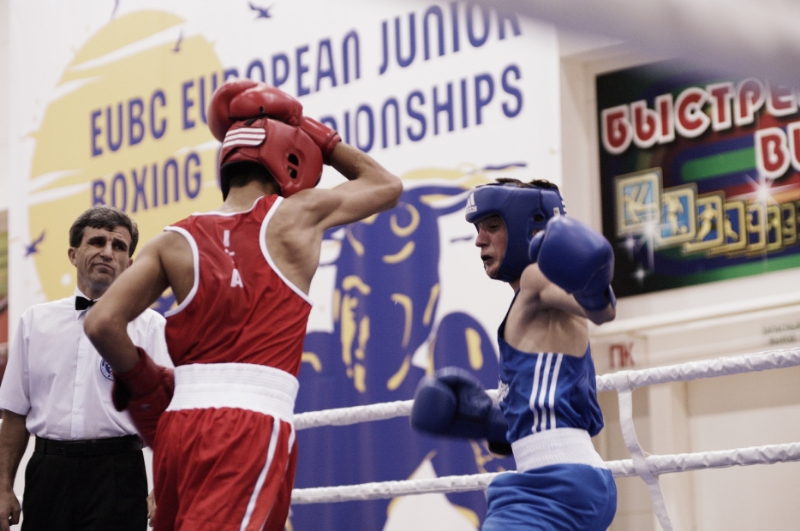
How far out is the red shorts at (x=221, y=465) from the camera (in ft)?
5.73

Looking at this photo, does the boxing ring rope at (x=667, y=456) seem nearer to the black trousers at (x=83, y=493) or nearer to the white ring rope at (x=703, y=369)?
the white ring rope at (x=703, y=369)

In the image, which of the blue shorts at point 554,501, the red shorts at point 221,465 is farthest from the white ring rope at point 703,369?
the red shorts at point 221,465

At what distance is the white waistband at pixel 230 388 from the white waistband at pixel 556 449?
44 cm

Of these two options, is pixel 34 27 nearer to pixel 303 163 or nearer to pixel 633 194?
pixel 633 194

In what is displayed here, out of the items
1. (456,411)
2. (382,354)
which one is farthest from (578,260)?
(382,354)

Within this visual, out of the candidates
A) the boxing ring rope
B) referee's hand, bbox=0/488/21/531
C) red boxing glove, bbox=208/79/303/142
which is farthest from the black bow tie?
the boxing ring rope

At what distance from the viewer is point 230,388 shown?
1.83m

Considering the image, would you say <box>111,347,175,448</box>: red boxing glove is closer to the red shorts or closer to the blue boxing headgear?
the red shorts

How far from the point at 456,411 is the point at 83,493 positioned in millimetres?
1036

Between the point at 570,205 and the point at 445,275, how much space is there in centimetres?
60

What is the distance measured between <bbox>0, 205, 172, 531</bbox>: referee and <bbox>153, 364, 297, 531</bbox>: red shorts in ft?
2.38

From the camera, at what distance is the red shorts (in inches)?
68.8

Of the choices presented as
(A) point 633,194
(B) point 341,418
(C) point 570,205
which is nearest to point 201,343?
(B) point 341,418

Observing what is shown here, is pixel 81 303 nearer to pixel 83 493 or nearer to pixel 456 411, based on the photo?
pixel 83 493
